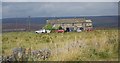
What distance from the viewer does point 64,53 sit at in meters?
7.39

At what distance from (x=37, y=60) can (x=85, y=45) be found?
2.14 meters

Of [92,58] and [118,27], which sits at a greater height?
[118,27]

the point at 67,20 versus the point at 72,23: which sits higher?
the point at 67,20

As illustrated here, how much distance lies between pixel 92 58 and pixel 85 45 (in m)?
1.22

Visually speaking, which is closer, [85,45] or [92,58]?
[92,58]

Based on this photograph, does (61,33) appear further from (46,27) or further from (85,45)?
(85,45)

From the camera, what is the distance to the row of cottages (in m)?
11.6

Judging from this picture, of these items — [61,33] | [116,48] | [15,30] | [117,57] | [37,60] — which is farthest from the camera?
[15,30]

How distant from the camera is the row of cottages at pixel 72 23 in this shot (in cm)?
1165

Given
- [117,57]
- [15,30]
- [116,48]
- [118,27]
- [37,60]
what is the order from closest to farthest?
1. [37,60]
2. [117,57]
3. [116,48]
4. [118,27]
5. [15,30]

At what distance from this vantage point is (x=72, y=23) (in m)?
11.8

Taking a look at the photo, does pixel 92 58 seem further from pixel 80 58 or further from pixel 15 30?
pixel 15 30

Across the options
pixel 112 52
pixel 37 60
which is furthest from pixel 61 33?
pixel 37 60

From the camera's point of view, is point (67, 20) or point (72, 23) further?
point (67, 20)
